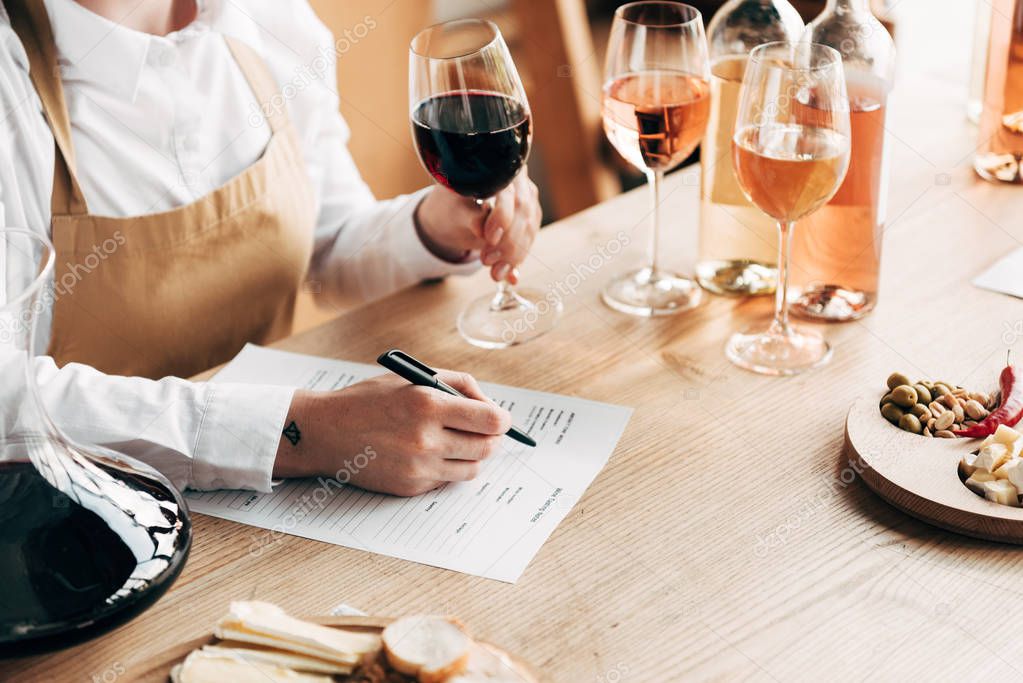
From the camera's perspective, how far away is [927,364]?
1.02 meters

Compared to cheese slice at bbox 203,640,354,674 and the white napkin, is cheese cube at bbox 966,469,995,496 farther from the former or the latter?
cheese slice at bbox 203,640,354,674

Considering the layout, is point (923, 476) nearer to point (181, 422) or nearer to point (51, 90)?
point (181, 422)

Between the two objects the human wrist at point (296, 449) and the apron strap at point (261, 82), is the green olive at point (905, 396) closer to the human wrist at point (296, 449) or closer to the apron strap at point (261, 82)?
the human wrist at point (296, 449)

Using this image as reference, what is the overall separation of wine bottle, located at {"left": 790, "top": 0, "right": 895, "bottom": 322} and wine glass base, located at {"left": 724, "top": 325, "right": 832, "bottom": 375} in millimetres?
55

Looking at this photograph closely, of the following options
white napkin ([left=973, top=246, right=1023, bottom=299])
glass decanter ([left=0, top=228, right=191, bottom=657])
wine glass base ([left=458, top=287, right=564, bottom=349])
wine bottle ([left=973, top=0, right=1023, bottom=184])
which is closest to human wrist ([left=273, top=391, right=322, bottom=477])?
glass decanter ([left=0, top=228, right=191, bottom=657])

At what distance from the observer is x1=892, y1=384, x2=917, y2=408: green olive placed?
91 cm

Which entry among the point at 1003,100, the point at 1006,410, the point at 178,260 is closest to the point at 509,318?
the point at 178,260

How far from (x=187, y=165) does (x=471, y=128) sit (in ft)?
1.37

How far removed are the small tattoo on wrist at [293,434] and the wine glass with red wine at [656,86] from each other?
1.34 ft

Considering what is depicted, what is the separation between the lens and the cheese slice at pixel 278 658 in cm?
65

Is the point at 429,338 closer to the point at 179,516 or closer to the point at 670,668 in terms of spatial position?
the point at 179,516

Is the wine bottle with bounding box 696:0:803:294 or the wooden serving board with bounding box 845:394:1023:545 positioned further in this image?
the wine bottle with bounding box 696:0:803:294

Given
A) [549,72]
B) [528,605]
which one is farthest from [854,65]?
[549,72]

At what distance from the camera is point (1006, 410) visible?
90 cm
